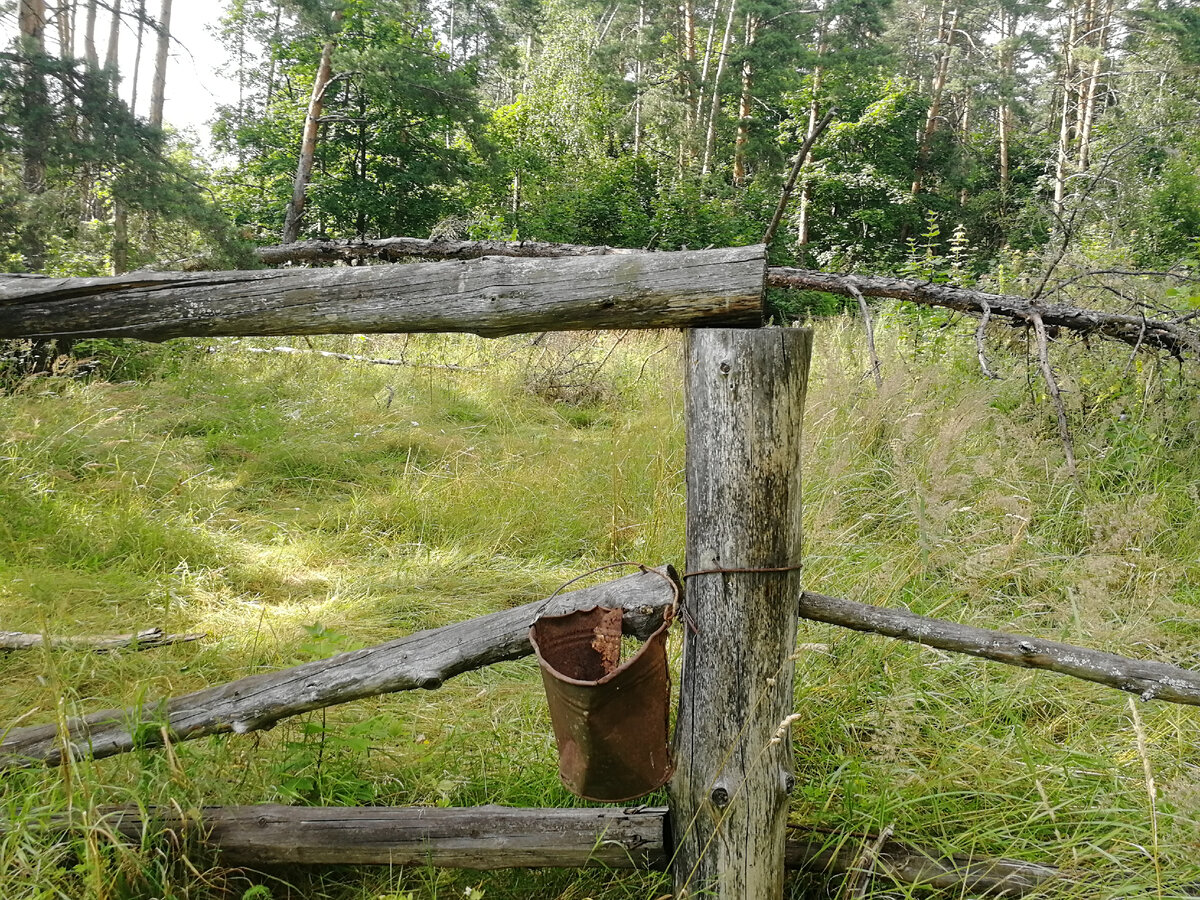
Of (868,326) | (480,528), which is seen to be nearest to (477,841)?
(868,326)

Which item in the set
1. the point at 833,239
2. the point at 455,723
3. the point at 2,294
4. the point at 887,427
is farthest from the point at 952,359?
the point at 833,239

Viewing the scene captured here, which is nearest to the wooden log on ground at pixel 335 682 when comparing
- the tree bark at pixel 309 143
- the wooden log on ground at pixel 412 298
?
the wooden log on ground at pixel 412 298

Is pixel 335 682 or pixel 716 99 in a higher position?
pixel 716 99

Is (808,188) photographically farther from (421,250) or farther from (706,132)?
(421,250)

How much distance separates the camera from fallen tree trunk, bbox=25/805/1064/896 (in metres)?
1.89

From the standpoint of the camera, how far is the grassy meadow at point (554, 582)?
2.03 meters

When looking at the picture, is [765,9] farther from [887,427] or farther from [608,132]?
[887,427]

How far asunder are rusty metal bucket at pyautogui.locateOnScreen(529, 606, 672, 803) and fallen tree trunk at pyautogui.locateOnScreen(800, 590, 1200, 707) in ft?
1.59

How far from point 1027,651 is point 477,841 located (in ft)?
4.77

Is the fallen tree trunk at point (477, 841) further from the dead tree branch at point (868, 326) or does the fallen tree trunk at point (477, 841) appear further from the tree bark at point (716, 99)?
the tree bark at point (716, 99)

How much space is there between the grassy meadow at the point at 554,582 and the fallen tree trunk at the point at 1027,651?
5.5 inches

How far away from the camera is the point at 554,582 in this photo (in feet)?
13.7

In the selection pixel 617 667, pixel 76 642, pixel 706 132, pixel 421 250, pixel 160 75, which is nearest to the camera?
pixel 617 667

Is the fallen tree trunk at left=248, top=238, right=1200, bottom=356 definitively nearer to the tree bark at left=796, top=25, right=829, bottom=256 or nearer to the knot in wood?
the knot in wood
